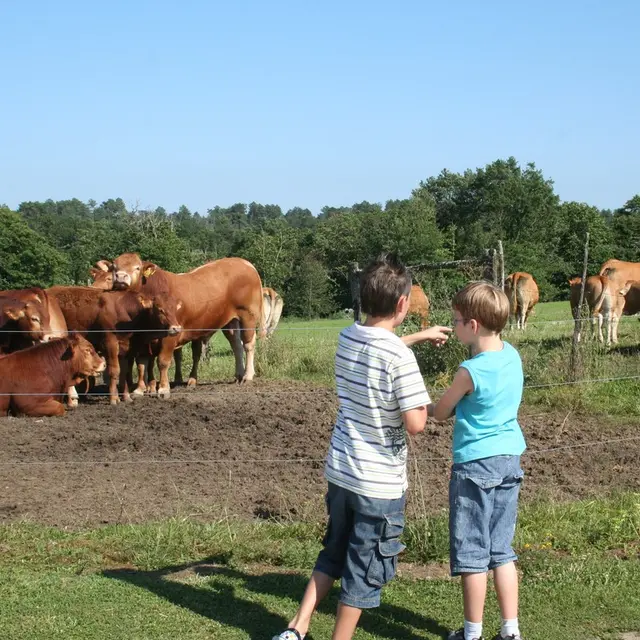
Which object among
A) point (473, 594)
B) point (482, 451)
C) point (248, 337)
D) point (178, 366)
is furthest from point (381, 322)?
point (178, 366)

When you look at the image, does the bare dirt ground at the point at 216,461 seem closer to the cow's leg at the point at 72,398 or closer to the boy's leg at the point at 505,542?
the cow's leg at the point at 72,398

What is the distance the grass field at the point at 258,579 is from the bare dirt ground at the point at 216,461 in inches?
18.8

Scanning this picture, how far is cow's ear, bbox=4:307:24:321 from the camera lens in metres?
11.9

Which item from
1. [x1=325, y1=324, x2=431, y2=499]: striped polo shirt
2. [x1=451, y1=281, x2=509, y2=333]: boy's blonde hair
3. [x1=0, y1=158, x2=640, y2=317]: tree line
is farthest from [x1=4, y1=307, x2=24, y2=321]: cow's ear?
[x1=0, y1=158, x2=640, y2=317]: tree line

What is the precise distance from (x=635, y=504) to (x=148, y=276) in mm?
8294

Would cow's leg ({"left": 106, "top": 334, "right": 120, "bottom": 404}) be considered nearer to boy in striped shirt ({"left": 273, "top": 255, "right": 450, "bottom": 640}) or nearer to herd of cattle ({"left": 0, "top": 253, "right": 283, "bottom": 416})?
herd of cattle ({"left": 0, "top": 253, "right": 283, "bottom": 416})

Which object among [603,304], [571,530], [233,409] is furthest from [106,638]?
[603,304]

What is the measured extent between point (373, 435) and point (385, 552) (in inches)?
20.7

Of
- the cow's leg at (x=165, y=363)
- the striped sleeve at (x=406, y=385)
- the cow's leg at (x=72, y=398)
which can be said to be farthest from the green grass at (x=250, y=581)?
the cow's leg at (x=165, y=363)

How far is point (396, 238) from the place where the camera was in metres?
58.8

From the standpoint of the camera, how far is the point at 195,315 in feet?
43.0

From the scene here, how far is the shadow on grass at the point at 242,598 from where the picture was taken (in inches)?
172

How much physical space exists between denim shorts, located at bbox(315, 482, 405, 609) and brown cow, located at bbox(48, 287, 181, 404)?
8.41 metres

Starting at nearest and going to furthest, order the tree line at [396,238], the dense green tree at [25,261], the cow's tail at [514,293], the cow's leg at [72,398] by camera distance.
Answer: the cow's leg at [72,398] → the cow's tail at [514,293] → the tree line at [396,238] → the dense green tree at [25,261]
